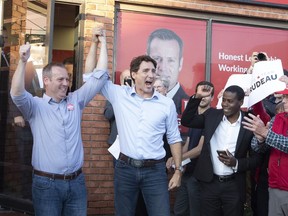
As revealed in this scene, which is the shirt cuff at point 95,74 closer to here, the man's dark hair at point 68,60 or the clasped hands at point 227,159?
the clasped hands at point 227,159

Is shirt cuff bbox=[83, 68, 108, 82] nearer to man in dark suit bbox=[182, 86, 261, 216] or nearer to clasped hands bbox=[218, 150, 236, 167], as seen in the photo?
man in dark suit bbox=[182, 86, 261, 216]

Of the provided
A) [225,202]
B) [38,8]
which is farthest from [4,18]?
[225,202]

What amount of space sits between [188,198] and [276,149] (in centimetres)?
152

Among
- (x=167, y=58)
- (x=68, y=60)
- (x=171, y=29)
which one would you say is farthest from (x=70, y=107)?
(x=68, y=60)

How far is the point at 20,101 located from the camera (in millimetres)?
3707

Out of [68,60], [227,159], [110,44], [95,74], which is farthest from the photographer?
[68,60]

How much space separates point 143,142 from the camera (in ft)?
13.7

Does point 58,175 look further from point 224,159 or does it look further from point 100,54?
point 224,159

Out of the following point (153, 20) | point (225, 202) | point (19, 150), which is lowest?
point (225, 202)

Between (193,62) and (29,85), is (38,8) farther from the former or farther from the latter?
(193,62)

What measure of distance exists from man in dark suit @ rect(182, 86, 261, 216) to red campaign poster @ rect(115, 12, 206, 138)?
1.74 m

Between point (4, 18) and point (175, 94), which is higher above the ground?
point (4, 18)

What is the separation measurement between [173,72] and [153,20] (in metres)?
0.81

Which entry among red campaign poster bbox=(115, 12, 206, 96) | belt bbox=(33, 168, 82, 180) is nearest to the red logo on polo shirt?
belt bbox=(33, 168, 82, 180)
